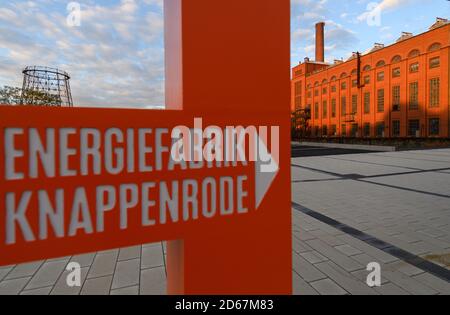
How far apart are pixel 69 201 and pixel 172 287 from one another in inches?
55.6

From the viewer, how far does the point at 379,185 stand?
9.38 m

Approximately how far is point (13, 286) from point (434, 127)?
1703 inches

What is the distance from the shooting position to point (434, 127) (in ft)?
114

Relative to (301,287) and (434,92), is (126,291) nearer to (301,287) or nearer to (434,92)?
(301,287)

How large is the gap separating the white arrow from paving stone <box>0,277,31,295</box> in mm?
3156

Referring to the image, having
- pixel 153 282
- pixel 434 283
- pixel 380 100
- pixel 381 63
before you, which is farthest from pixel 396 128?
pixel 153 282

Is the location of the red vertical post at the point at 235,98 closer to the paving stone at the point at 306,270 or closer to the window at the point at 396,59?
the paving stone at the point at 306,270

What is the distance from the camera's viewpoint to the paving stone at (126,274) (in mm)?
3468

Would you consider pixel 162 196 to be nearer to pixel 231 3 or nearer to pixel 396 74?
pixel 231 3

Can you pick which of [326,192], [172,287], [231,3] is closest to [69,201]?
[172,287]

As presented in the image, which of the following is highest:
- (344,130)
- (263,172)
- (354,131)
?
(344,130)

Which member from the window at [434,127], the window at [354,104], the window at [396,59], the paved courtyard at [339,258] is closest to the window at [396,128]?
the window at [434,127]

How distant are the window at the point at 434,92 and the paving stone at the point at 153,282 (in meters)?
41.9

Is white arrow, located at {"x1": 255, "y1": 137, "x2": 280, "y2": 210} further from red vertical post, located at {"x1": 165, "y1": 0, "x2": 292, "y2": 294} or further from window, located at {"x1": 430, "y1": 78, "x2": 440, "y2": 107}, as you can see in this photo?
window, located at {"x1": 430, "y1": 78, "x2": 440, "y2": 107}
